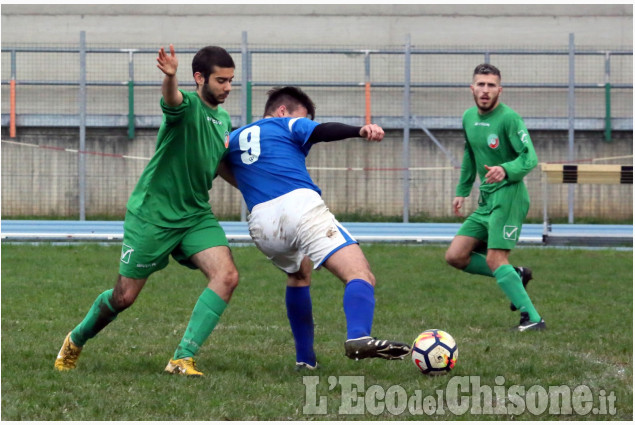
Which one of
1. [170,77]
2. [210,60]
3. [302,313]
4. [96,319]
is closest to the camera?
[170,77]

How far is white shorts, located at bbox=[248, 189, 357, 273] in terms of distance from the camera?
537cm

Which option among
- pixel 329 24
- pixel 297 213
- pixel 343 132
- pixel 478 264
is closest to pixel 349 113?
pixel 329 24

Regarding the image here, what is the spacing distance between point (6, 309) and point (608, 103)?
14300 millimetres

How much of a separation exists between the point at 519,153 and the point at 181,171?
321 centimetres

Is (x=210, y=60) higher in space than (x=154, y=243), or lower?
higher

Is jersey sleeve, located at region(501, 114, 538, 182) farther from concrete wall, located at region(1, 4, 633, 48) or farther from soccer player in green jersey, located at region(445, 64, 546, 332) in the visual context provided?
concrete wall, located at region(1, 4, 633, 48)

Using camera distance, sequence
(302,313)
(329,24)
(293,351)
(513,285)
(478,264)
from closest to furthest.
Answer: (302,313)
(293,351)
(513,285)
(478,264)
(329,24)

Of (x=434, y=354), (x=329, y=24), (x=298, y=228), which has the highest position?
(x=329, y=24)

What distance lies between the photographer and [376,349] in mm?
4844

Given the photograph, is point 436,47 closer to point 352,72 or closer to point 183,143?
point 352,72

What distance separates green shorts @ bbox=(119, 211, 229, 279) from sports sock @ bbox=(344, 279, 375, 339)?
95cm

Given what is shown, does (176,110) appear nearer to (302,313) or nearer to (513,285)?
(302,313)

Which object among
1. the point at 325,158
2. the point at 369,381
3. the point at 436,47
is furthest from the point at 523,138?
the point at 436,47

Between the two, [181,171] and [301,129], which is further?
[181,171]
